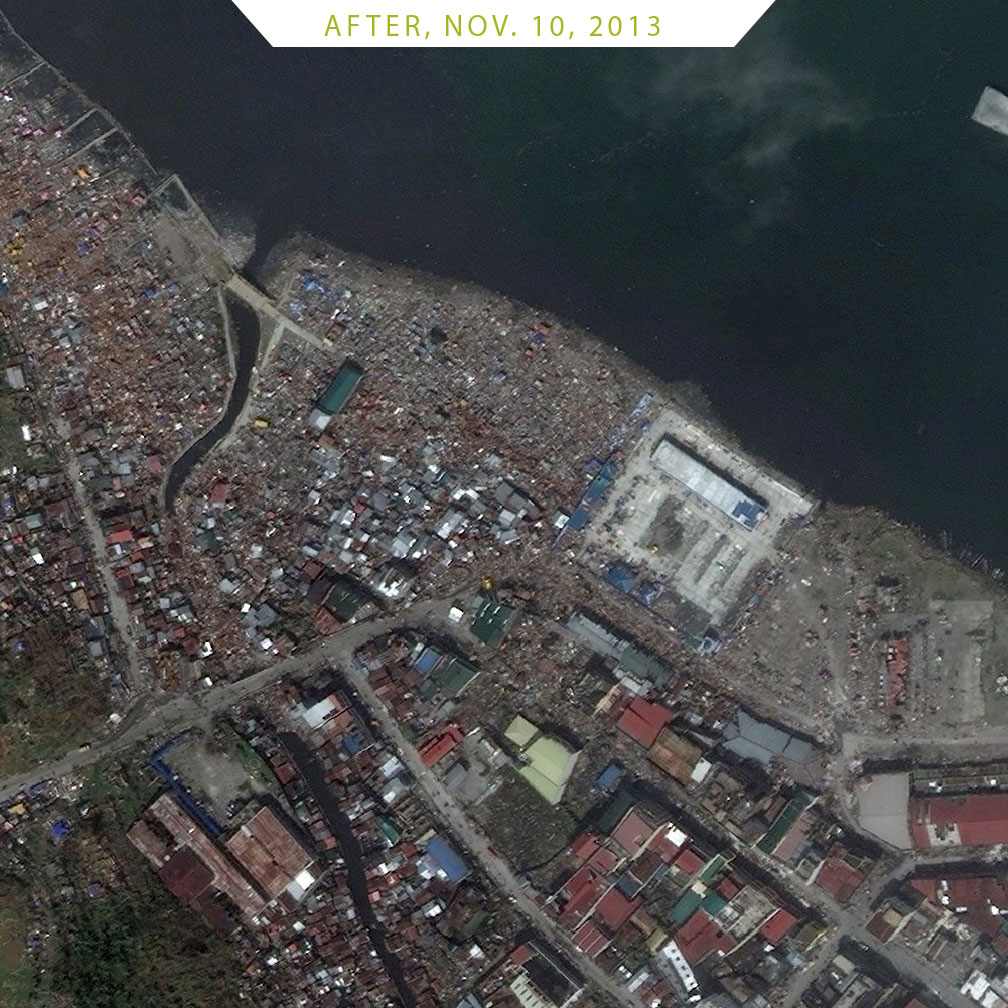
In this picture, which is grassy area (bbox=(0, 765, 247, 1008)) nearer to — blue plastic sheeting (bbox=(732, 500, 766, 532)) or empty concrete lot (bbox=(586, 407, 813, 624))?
empty concrete lot (bbox=(586, 407, 813, 624))

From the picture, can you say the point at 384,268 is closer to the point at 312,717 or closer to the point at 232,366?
the point at 232,366

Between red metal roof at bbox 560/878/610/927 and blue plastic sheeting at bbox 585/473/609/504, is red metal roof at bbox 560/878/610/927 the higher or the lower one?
the lower one

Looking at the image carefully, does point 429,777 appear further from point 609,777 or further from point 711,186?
point 711,186

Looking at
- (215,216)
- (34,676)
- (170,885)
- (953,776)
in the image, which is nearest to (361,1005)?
(170,885)

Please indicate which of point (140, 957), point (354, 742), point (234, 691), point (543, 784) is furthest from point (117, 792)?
point (543, 784)

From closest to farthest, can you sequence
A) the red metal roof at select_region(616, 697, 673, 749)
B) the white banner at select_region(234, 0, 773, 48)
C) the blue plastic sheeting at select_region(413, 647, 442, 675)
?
the red metal roof at select_region(616, 697, 673, 749)
the blue plastic sheeting at select_region(413, 647, 442, 675)
the white banner at select_region(234, 0, 773, 48)

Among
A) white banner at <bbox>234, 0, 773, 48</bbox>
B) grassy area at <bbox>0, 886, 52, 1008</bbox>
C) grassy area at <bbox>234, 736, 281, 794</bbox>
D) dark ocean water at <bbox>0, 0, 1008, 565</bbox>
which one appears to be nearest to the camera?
grassy area at <bbox>0, 886, 52, 1008</bbox>

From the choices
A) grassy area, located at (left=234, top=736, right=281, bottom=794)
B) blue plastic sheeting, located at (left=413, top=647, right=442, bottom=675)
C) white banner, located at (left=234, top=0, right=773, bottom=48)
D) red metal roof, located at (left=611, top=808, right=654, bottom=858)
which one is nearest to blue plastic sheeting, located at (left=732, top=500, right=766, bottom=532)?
red metal roof, located at (left=611, top=808, right=654, bottom=858)
